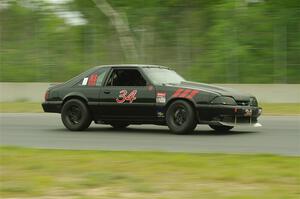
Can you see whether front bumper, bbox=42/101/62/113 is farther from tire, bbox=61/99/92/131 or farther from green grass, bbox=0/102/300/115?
green grass, bbox=0/102/300/115

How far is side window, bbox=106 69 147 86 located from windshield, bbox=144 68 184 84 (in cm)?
20

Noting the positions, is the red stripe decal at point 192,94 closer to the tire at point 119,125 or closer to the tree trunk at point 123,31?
the tire at point 119,125

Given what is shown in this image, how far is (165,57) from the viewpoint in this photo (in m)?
25.9

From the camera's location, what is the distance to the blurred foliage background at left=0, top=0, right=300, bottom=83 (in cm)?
2472

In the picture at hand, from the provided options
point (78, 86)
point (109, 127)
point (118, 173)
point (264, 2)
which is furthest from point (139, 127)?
point (264, 2)

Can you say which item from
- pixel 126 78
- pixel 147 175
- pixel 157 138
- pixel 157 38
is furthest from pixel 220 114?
pixel 157 38

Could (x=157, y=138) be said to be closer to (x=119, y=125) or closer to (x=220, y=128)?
(x=220, y=128)

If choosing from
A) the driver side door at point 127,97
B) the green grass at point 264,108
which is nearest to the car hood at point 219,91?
the driver side door at point 127,97

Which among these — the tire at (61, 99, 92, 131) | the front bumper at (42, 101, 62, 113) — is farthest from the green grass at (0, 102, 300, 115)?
the tire at (61, 99, 92, 131)

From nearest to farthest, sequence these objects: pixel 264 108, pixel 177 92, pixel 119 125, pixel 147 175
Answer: pixel 147 175
pixel 177 92
pixel 119 125
pixel 264 108

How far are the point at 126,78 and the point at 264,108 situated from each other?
846 centimetres

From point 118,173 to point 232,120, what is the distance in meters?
5.37

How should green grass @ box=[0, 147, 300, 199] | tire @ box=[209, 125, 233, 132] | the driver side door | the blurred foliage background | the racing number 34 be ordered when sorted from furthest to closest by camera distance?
the blurred foliage background, tire @ box=[209, 125, 233, 132], the racing number 34, the driver side door, green grass @ box=[0, 147, 300, 199]

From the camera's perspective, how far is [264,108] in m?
21.8
